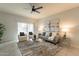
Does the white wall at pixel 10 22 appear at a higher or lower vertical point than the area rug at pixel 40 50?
higher

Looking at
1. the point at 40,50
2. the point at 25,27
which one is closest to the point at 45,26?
the point at 25,27

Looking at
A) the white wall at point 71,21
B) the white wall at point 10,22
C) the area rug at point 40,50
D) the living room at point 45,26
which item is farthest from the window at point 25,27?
the area rug at point 40,50

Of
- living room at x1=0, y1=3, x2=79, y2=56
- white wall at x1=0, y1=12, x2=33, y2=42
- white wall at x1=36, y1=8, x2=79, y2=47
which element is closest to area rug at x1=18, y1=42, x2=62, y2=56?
living room at x1=0, y1=3, x2=79, y2=56

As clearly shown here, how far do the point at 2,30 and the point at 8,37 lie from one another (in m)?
0.48

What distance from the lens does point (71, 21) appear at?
4.20m

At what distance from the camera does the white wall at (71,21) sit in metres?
4.00

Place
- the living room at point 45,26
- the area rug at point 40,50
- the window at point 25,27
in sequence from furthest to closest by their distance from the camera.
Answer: the window at point 25,27 < the living room at point 45,26 < the area rug at point 40,50

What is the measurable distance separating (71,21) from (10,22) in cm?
348

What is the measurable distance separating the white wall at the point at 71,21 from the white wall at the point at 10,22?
3.72 ft

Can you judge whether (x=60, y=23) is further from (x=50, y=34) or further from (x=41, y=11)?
(x=41, y=11)

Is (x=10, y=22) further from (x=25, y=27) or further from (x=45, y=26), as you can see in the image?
(x=45, y=26)

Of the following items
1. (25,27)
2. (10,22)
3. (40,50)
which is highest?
(10,22)

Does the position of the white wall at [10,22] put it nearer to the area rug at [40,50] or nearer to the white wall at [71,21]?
the area rug at [40,50]

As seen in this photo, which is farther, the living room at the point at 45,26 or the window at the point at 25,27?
the window at the point at 25,27
